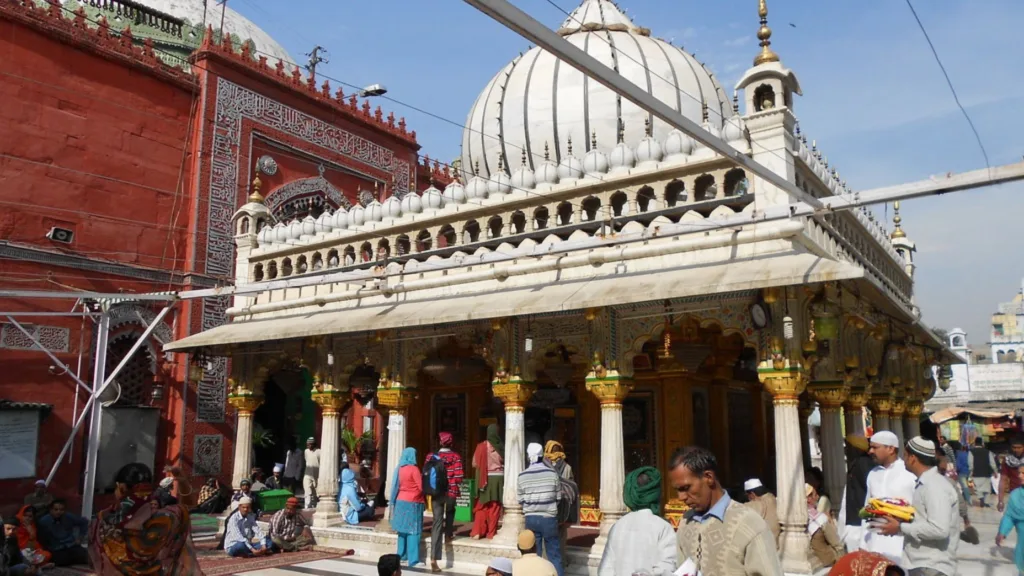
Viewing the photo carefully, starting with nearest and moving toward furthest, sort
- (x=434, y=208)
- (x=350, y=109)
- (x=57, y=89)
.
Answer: (x=434, y=208) < (x=57, y=89) < (x=350, y=109)

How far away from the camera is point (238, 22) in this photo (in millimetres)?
19750

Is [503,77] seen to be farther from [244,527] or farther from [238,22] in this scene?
[238,22]

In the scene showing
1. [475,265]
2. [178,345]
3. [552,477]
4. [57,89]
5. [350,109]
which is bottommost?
[552,477]

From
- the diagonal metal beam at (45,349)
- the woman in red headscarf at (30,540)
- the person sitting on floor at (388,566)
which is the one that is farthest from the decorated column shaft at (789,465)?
the diagonal metal beam at (45,349)

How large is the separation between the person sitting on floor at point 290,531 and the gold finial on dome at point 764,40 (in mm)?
7274

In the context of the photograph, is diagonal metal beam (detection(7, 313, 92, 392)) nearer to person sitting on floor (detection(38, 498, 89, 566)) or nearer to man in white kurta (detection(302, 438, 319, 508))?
person sitting on floor (detection(38, 498, 89, 566))

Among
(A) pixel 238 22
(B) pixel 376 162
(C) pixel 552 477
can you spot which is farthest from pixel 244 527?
(A) pixel 238 22

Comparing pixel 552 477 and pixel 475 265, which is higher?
pixel 475 265

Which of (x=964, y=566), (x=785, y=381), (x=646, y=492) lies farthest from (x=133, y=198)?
(x=964, y=566)

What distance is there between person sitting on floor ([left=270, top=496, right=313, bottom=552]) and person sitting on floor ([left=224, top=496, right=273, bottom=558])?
0.14m

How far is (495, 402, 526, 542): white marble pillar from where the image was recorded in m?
8.38

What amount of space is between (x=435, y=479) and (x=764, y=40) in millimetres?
5634

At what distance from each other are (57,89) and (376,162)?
22.4 feet

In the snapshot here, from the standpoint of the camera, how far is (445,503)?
8367 millimetres
